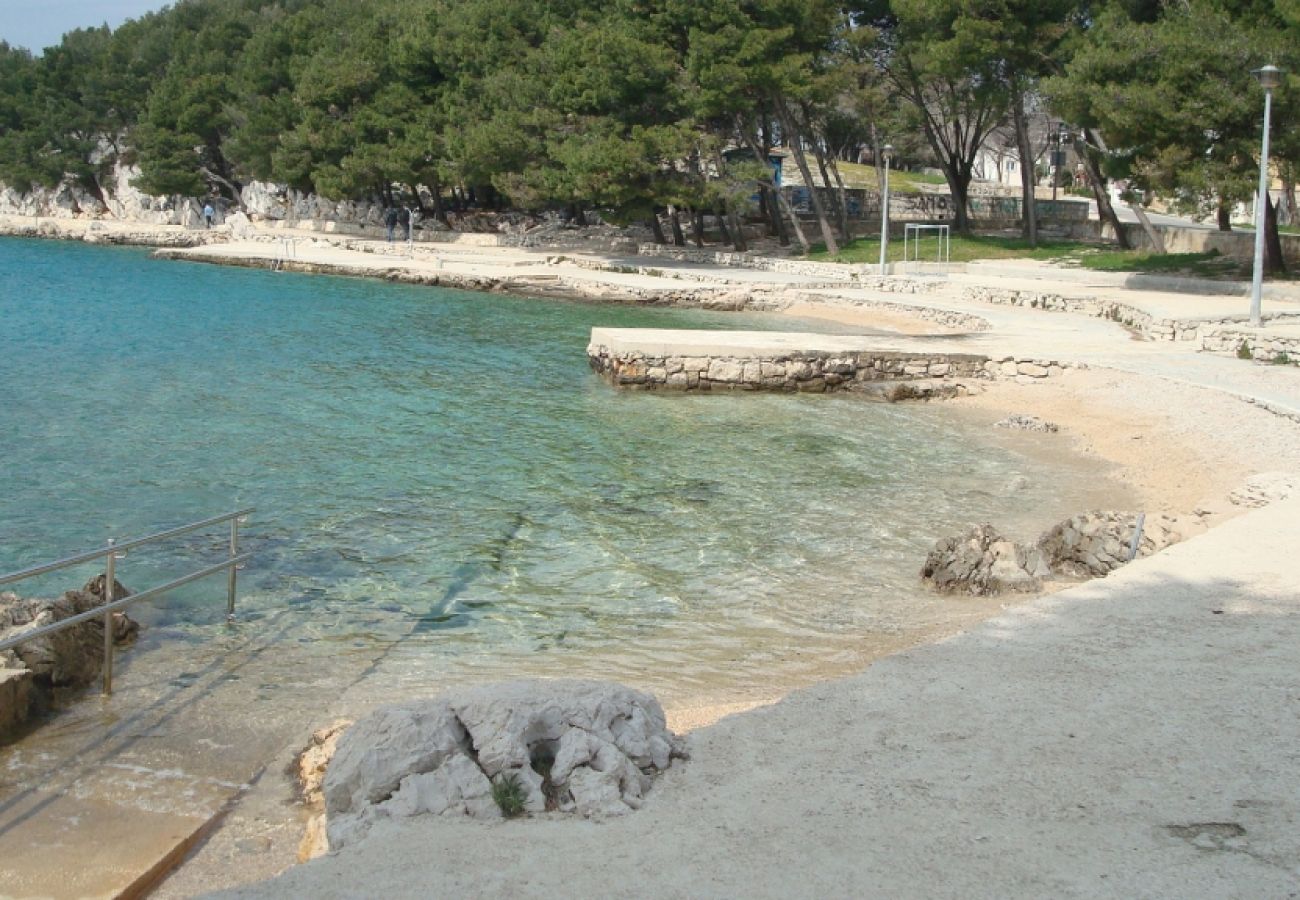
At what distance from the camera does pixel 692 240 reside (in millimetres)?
53812

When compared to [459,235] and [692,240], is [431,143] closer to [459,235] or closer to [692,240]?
[459,235]

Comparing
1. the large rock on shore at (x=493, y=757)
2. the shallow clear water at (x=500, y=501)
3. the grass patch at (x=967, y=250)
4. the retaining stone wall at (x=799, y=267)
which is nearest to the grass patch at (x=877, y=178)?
the grass patch at (x=967, y=250)

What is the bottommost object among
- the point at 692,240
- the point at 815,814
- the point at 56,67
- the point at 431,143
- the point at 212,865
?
the point at 212,865

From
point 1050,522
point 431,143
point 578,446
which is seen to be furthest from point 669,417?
point 431,143

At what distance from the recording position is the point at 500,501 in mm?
15289

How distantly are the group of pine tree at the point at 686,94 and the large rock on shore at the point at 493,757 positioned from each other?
25.7 metres

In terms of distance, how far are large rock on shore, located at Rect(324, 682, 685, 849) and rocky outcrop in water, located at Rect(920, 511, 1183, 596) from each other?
228 inches

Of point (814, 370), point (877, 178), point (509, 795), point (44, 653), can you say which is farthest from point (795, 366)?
point (877, 178)

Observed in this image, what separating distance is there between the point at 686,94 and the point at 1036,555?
110ft

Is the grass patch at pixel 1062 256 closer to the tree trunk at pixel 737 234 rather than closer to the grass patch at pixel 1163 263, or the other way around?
the grass patch at pixel 1163 263

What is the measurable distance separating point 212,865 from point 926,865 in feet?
12.3

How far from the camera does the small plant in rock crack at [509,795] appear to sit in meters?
5.92

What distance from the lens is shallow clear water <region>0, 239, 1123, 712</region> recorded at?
10797 mm

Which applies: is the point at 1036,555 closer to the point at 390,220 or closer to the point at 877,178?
the point at 877,178
